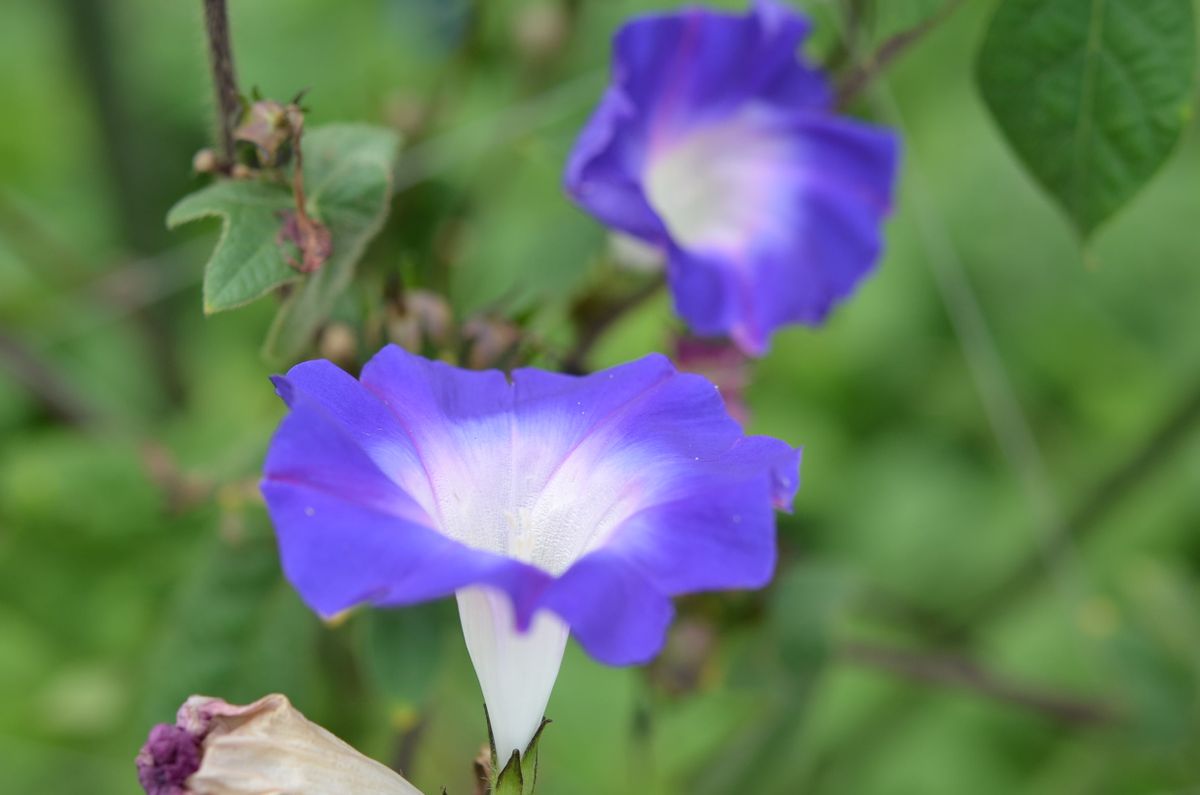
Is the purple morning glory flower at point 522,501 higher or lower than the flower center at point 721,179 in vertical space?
higher

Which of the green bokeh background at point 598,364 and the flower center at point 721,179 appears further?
the green bokeh background at point 598,364

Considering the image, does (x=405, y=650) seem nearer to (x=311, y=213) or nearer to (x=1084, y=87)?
(x=311, y=213)

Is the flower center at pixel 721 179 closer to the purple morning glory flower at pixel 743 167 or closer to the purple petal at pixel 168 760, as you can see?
the purple morning glory flower at pixel 743 167

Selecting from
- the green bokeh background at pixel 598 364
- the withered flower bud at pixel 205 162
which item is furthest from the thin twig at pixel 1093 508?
the withered flower bud at pixel 205 162

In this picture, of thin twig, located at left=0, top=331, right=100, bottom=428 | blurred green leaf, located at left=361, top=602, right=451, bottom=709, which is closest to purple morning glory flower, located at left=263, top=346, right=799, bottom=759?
blurred green leaf, located at left=361, top=602, right=451, bottom=709

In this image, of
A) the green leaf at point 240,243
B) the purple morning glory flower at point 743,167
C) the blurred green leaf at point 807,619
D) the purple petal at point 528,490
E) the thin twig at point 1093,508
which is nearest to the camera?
the purple petal at point 528,490

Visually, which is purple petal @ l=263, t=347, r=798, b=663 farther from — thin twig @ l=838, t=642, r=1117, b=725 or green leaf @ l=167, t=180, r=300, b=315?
thin twig @ l=838, t=642, r=1117, b=725

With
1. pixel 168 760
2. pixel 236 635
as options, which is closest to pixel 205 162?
pixel 168 760
